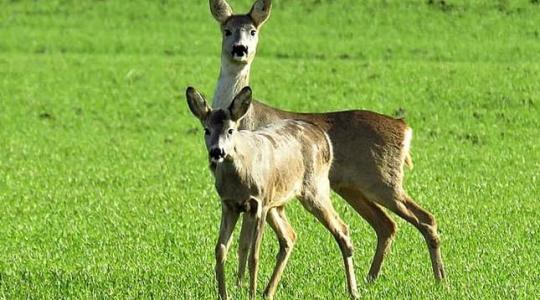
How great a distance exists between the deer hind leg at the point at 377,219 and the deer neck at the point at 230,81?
1187 millimetres

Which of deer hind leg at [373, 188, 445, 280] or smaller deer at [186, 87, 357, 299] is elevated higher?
smaller deer at [186, 87, 357, 299]

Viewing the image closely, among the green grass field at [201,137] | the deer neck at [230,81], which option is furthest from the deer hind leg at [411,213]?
the deer neck at [230,81]

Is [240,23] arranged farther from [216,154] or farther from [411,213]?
[216,154]

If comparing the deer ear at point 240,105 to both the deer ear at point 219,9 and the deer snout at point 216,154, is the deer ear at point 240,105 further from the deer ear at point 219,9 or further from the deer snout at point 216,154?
the deer ear at point 219,9

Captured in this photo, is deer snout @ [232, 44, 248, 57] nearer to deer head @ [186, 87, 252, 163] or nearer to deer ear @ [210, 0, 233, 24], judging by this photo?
deer ear @ [210, 0, 233, 24]

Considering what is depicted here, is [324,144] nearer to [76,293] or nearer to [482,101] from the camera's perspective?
[76,293]

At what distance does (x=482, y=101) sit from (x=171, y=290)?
13298mm

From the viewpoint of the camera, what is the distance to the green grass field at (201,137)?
33.0ft

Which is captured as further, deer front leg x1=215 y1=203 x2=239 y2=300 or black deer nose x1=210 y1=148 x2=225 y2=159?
deer front leg x1=215 y1=203 x2=239 y2=300

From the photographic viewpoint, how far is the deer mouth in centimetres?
1055

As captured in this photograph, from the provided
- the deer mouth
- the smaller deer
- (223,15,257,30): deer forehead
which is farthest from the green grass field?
(223,15,257,30): deer forehead

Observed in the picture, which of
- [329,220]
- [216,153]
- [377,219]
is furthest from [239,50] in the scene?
[216,153]

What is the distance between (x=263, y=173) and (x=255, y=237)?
0.43 meters

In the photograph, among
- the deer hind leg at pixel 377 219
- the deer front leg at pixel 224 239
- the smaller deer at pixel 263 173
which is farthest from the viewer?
the deer hind leg at pixel 377 219
